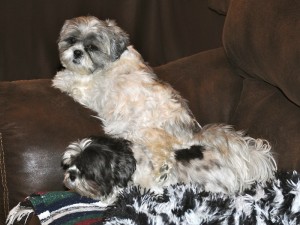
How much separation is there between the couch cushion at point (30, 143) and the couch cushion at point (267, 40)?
2.88ft

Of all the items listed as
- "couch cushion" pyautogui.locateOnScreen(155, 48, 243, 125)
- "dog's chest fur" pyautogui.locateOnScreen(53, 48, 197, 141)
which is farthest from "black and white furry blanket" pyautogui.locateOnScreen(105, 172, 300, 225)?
"couch cushion" pyautogui.locateOnScreen(155, 48, 243, 125)

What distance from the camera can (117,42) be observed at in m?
3.08

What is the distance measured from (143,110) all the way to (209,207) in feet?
3.45

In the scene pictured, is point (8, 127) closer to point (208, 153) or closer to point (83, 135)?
point (83, 135)

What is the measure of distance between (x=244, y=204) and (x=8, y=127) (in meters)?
1.19

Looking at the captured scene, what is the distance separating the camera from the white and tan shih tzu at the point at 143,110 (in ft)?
8.23

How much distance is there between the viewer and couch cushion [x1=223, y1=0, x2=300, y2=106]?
2.30 metres

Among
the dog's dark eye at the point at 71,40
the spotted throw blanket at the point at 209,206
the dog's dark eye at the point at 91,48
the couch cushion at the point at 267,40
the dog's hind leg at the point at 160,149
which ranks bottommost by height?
the dog's hind leg at the point at 160,149

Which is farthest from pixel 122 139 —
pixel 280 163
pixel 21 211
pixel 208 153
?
pixel 280 163

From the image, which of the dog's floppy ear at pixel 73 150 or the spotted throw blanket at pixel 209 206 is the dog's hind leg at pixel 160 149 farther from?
the spotted throw blanket at pixel 209 206

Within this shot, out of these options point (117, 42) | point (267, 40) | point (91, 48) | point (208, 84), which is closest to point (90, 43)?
point (91, 48)

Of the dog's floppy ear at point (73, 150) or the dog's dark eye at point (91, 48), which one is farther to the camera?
the dog's dark eye at point (91, 48)

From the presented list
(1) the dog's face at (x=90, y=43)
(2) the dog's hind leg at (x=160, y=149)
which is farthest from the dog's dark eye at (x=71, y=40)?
(2) the dog's hind leg at (x=160, y=149)

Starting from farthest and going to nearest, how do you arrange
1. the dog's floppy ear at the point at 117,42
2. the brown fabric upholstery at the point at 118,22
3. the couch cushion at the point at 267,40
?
the brown fabric upholstery at the point at 118,22
the dog's floppy ear at the point at 117,42
the couch cushion at the point at 267,40
